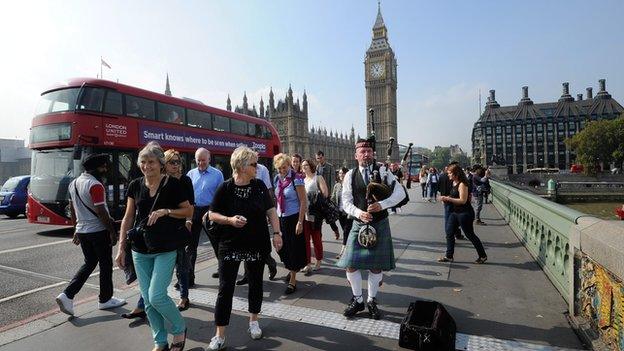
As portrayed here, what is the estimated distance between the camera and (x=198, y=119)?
46.3 ft

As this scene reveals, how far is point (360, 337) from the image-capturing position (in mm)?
3572

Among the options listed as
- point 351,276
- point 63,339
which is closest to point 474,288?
point 351,276

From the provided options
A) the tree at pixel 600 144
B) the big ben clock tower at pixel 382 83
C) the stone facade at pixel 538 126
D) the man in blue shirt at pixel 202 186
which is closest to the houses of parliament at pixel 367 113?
the big ben clock tower at pixel 382 83

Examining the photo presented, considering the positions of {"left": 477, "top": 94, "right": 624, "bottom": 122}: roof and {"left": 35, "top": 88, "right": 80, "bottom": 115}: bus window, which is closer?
{"left": 35, "top": 88, "right": 80, "bottom": 115}: bus window

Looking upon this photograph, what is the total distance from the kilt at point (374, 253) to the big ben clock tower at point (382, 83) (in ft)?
331

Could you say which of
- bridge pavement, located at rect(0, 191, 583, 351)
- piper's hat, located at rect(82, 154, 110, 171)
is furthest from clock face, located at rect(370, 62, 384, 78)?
piper's hat, located at rect(82, 154, 110, 171)

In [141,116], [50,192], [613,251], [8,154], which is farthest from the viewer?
[8,154]

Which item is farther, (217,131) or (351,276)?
(217,131)

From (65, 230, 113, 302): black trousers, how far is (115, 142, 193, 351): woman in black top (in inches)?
56.1

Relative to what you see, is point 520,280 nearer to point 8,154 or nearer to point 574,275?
point 574,275

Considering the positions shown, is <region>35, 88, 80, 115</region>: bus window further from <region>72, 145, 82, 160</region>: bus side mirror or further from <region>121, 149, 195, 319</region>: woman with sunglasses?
<region>121, 149, 195, 319</region>: woman with sunglasses

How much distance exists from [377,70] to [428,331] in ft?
356

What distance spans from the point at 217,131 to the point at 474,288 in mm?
12191

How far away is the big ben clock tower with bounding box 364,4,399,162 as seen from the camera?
103875 millimetres
